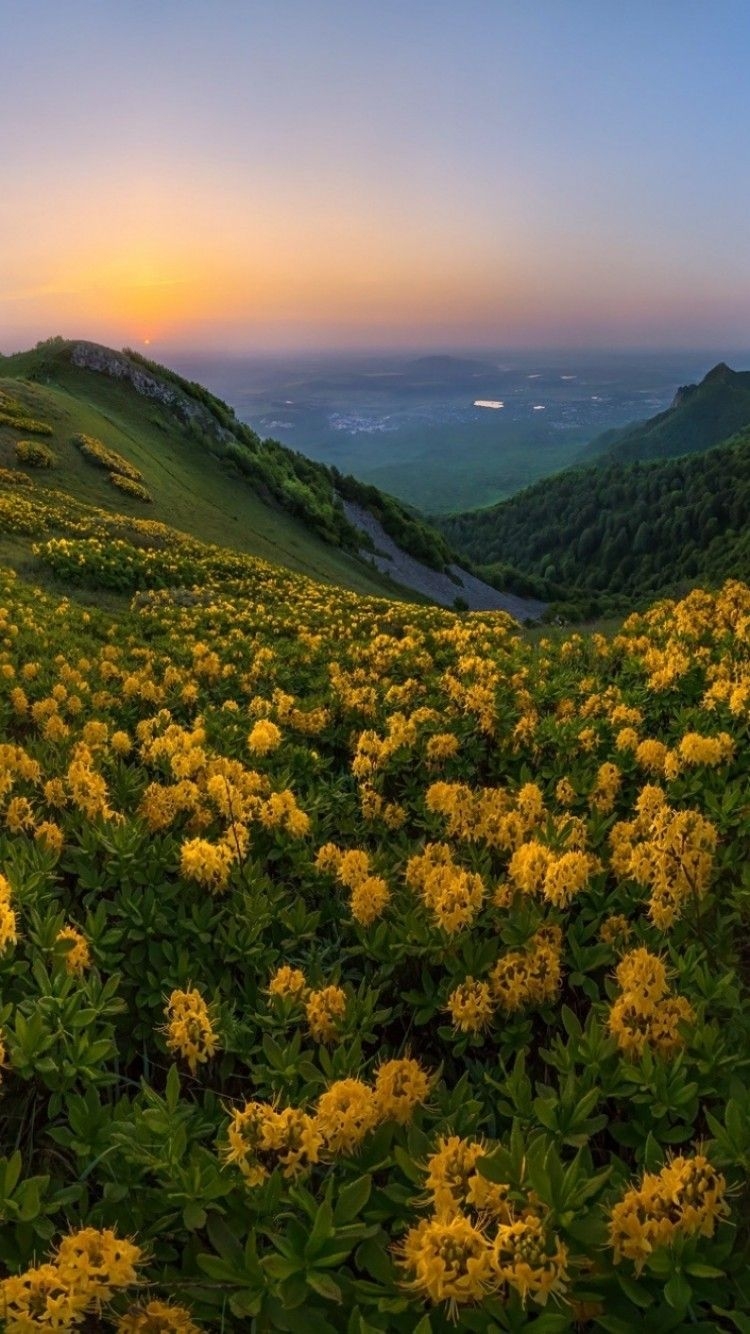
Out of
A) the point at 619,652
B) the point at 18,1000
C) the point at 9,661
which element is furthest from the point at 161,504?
the point at 18,1000

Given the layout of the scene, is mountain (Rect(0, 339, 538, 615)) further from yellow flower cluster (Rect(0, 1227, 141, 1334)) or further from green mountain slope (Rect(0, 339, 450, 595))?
yellow flower cluster (Rect(0, 1227, 141, 1334))

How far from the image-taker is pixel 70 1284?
2.06m

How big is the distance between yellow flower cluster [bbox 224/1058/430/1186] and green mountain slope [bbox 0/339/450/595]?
4100 centimetres

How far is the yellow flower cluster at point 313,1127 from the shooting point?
2490 millimetres

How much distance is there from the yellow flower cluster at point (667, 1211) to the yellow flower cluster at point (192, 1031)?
1.78 m

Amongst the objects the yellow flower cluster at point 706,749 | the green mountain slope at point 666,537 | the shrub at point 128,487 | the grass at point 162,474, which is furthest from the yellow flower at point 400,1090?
the green mountain slope at point 666,537

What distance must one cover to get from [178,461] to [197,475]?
2.42m

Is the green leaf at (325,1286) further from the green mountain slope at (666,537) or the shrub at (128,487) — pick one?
the green mountain slope at (666,537)

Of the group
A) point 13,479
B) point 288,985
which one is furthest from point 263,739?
point 13,479

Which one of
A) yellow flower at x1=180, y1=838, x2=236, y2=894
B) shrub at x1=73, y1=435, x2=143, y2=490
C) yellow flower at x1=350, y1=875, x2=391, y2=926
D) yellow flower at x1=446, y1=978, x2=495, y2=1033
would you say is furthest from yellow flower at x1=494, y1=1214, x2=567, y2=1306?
shrub at x1=73, y1=435, x2=143, y2=490

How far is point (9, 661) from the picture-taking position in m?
9.67

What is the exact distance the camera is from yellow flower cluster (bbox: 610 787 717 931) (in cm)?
372

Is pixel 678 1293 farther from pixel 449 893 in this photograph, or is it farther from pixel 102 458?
pixel 102 458

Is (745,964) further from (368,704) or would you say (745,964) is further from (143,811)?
(368,704)
